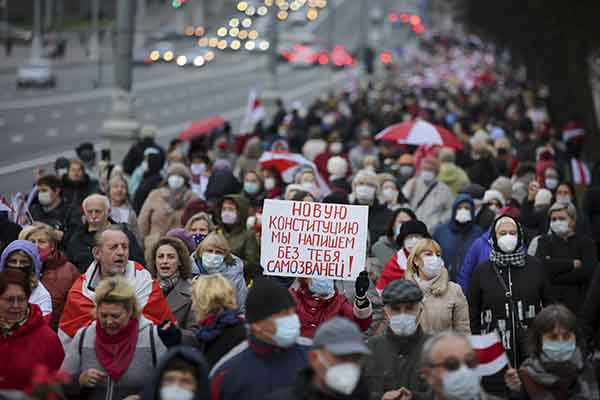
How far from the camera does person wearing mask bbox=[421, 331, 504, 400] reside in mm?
6699

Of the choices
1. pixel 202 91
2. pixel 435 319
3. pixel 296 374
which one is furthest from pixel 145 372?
pixel 202 91

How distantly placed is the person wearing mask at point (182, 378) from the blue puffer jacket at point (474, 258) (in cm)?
461

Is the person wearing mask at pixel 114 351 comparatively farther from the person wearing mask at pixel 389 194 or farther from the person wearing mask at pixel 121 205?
the person wearing mask at pixel 389 194

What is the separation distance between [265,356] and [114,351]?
1233 millimetres

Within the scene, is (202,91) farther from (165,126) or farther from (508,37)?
(165,126)

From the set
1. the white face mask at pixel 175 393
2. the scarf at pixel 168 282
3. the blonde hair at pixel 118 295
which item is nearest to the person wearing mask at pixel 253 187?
the scarf at pixel 168 282

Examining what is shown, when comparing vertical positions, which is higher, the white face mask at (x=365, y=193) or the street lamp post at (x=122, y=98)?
the street lamp post at (x=122, y=98)

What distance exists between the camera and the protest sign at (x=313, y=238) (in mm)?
10062

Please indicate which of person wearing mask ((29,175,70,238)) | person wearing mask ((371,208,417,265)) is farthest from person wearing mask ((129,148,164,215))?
person wearing mask ((371,208,417,265))

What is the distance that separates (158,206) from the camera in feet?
47.1

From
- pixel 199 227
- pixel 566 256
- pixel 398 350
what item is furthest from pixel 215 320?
pixel 566 256

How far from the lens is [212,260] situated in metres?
10.1

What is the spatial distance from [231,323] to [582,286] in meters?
4.96

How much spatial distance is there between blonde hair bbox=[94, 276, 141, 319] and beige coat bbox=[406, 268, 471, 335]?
2.18m
